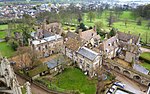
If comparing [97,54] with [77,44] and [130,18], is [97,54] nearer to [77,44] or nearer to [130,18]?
[77,44]

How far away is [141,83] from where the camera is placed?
46188 mm

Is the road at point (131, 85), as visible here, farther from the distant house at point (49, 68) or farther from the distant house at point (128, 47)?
the distant house at point (49, 68)

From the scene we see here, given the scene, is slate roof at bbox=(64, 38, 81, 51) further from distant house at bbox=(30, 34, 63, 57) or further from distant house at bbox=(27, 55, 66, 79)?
distant house at bbox=(30, 34, 63, 57)

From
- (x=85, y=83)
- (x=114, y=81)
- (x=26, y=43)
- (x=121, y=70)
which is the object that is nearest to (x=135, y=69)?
(x=121, y=70)

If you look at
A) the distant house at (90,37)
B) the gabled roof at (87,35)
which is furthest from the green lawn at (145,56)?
the gabled roof at (87,35)

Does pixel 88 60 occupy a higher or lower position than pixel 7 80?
lower

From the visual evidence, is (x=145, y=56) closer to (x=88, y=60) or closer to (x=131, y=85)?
(x=131, y=85)

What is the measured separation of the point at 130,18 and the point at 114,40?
7264 cm

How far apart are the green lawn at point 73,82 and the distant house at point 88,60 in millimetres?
1946

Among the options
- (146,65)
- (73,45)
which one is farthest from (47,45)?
(146,65)

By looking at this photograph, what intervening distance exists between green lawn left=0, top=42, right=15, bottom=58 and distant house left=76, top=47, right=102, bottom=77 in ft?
80.0

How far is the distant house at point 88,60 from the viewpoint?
1877 inches

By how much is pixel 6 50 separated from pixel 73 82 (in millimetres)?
31812

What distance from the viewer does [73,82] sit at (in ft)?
147
